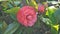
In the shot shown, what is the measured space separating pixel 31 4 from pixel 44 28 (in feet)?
0.39

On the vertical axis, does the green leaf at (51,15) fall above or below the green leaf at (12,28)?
above

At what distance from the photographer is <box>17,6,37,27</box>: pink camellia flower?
66 cm

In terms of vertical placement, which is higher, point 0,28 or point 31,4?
point 31,4

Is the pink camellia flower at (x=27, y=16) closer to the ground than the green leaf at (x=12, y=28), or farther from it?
farther from it

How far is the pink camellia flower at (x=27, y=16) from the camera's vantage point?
663 mm

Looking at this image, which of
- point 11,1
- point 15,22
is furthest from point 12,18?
point 11,1

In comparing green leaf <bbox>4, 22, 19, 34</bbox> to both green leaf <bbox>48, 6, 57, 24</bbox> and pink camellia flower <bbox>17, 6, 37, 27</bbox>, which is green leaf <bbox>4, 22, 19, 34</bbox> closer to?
pink camellia flower <bbox>17, 6, 37, 27</bbox>

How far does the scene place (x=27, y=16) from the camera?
26.2 inches

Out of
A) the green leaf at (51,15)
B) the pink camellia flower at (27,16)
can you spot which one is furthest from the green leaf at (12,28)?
the green leaf at (51,15)

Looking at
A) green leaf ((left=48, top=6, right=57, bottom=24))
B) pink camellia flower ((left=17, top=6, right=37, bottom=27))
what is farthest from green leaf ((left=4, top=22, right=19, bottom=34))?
green leaf ((left=48, top=6, right=57, bottom=24))

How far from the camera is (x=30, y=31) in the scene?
69cm

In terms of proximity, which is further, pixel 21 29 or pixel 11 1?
pixel 11 1

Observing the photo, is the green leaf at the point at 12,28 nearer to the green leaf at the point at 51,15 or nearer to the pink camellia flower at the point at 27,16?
the pink camellia flower at the point at 27,16

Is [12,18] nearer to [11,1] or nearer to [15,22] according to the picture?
[15,22]
